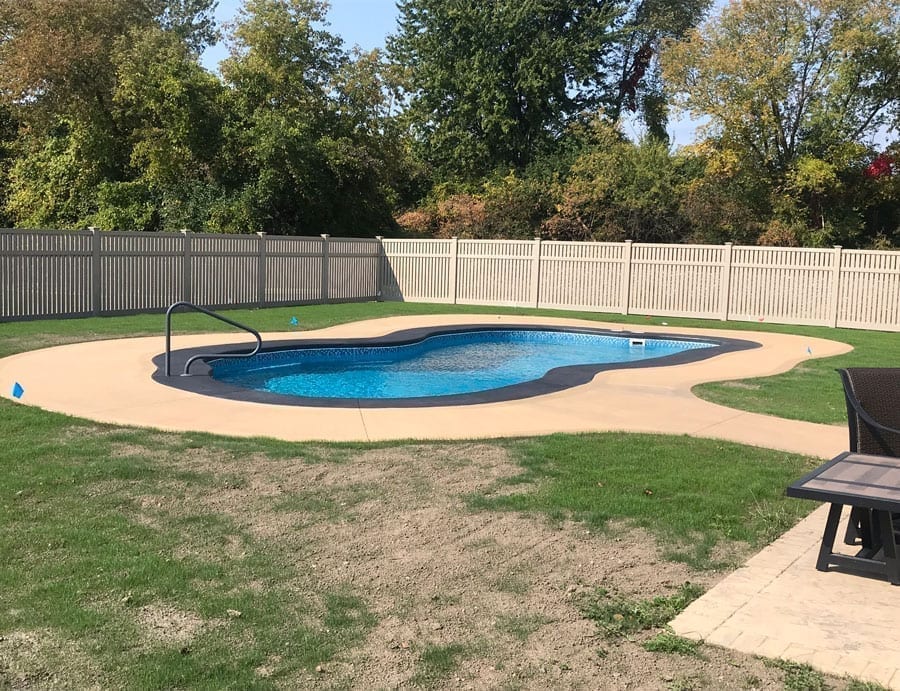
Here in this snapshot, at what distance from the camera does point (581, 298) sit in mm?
21641

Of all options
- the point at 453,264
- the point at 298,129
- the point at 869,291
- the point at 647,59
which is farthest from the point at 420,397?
the point at 647,59

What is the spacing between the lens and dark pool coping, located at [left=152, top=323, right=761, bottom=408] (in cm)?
850

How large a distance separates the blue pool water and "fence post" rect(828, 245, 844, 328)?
4.92 meters

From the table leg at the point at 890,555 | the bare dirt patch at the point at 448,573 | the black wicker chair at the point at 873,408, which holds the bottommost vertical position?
the bare dirt patch at the point at 448,573

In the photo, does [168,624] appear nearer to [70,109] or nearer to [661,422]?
[661,422]

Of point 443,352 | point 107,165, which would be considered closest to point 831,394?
point 443,352

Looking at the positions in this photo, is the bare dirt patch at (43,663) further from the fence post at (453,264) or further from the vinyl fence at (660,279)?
the fence post at (453,264)

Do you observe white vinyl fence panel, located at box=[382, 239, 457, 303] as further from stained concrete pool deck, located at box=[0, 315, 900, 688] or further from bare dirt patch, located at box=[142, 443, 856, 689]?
bare dirt patch, located at box=[142, 443, 856, 689]

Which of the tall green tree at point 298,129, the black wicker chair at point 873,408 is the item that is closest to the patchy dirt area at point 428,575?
the black wicker chair at point 873,408

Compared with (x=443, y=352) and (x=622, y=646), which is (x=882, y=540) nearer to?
(x=622, y=646)

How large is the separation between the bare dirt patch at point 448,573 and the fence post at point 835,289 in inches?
576

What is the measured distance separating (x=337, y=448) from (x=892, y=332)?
1494 cm

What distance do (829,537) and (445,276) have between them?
19.7 meters

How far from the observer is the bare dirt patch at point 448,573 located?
3129 mm
